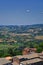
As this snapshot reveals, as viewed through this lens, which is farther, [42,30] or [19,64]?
[42,30]

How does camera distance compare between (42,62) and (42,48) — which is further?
(42,48)

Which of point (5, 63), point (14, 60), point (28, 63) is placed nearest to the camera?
point (28, 63)

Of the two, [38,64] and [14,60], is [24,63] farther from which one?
[14,60]

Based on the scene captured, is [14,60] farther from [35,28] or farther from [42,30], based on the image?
[35,28]

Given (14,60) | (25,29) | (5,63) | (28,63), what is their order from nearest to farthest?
(28,63) → (5,63) → (14,60) → (25,29)

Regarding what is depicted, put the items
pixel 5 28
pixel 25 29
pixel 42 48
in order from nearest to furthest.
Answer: pixel 42 48 < pixel 25 29 < pixel 5 28

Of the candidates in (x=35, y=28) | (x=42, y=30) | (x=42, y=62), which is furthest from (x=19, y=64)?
(x=35, y=28)

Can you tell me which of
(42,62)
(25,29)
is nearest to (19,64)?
(42,62)

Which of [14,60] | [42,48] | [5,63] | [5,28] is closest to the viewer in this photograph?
[5,63]
